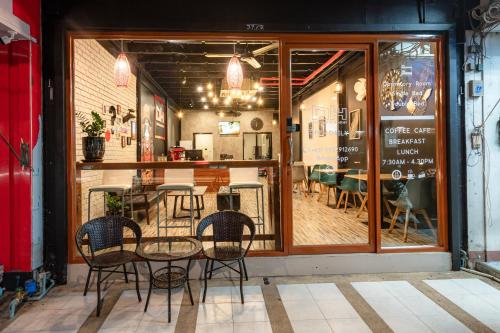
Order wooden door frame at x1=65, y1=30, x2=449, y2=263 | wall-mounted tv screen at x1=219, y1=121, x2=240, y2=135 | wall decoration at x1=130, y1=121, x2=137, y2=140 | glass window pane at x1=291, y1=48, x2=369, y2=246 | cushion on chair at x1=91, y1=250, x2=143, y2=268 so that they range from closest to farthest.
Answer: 1. cushion on chair at x1=91, y1=250, x2=143, y2=268
2. wooden door frame at x1=65, y1=30, x2=449, y2=263
3. glass window pane at x1=291, y1=48, x2=369, y2=246
4. wall decoration at x1=130, y1=121, x2=137, y2=140
5. wall-mounted tv screen at x1=219, y1=121, x2=240, y2=135

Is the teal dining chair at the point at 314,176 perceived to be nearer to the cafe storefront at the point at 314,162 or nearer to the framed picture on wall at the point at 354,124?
the cafe storefront at the point at 314,162

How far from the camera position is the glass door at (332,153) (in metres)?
3.69

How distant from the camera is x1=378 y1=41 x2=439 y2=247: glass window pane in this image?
3781 millimetres

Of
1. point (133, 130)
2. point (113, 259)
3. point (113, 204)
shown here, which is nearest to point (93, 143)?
point (113, 204)

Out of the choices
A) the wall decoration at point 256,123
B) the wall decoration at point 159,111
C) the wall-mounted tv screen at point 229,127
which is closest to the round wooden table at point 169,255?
the wall decoration at point 159,111

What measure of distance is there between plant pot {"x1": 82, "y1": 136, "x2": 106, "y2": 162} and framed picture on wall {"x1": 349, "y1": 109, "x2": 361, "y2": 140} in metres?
3.03

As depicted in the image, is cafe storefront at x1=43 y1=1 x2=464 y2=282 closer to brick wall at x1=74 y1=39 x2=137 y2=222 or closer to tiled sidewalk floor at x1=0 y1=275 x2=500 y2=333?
brick wall at x1=74 y1=39 x2=137 y2=222

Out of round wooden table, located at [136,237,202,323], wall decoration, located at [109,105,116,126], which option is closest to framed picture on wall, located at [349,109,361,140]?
round wooden table, located at [136,237,202,323]

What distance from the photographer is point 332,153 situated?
13.6ft

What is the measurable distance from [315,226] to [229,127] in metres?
9.77

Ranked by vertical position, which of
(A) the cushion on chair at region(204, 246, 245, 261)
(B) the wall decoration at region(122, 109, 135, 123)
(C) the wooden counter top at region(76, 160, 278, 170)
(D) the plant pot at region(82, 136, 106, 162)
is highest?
(B) the wall decoration at region(122, 109, 135, 123)

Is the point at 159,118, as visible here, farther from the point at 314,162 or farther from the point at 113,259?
the point at 113,259

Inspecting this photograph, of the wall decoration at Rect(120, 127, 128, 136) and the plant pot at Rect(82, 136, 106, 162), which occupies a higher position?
the wall decoration at Rect(120, 127, 128, 136)

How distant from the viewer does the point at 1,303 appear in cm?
289
